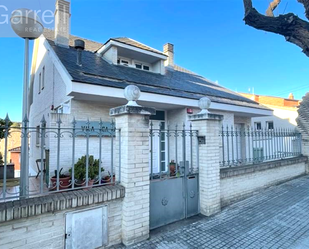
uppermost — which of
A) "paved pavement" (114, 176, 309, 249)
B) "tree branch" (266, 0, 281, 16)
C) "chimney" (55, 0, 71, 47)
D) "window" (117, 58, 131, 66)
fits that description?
"chimney" (55, 0, 71, 47)

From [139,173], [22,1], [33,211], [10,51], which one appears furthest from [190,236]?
[10,51]

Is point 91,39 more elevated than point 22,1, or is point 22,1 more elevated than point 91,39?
point 91,39

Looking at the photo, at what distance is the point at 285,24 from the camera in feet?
9.86

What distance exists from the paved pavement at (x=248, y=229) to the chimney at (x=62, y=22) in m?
8.07

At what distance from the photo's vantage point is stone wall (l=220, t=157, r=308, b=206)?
4461 mm

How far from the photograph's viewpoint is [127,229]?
2861mm

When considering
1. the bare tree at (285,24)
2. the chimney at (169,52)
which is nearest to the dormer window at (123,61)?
the chimney at (169,52)

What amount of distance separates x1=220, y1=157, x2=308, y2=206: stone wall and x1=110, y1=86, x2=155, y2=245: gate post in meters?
2.17

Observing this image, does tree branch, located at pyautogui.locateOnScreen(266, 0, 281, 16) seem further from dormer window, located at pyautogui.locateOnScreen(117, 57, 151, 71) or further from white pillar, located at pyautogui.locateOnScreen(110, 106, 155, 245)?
dormer window, located at pyautogui.locateOnScreen(117, 57, 151, 71)

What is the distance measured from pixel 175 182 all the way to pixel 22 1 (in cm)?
585

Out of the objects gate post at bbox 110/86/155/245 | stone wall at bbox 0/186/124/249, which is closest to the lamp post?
stone wall at bbox 0/186/124/249

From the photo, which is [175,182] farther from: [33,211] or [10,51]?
[10,51]

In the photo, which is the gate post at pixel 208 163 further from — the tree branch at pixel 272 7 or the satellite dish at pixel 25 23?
the satellite dish at pixel 25 23

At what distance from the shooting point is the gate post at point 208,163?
3953 mm
